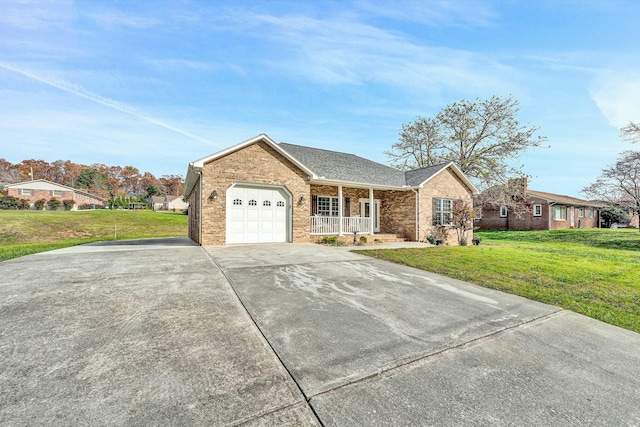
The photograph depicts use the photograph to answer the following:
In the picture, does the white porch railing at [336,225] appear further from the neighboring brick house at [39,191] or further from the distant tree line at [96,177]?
the distant tree line at [96,177]

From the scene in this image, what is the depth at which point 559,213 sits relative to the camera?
2823 centimetres

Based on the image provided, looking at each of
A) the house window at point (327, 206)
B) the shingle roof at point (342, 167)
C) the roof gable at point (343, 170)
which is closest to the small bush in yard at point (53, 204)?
the roof gable at point (343, 170)

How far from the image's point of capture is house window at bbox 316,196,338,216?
590 inches

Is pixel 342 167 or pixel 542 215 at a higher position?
pixel 342 167

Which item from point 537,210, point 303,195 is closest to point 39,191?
point 303,195

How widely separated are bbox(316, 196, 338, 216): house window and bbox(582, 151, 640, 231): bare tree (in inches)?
906

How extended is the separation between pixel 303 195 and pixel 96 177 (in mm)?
80816

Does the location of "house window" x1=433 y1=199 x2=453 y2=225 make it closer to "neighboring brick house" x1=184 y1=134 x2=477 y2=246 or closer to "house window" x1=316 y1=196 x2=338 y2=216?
"neighboring brick house" x1=184 y1=134 x2=477 y2=246

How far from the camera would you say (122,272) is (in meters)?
5.77

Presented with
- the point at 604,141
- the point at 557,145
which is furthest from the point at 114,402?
the point at 604,141

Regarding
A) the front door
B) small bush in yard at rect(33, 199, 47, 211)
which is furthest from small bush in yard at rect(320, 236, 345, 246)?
small bush in yard at rect(33, 199, 47, 211)

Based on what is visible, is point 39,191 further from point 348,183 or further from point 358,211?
point 348,183

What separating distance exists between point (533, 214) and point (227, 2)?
1301 inches

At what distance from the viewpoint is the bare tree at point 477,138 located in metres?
21.9
